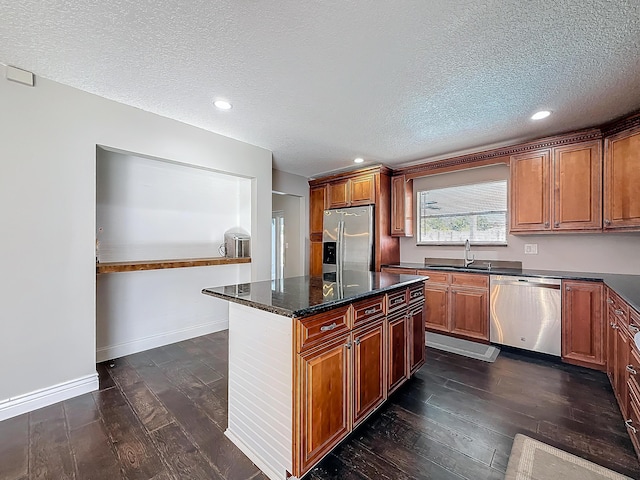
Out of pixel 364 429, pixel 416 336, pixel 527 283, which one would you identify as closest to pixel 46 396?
pixel 364 429

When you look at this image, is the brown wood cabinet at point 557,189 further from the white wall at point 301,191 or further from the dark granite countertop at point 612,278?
the white wall at point 301,191

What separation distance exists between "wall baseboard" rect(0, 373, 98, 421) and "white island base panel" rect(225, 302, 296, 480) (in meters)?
1.45

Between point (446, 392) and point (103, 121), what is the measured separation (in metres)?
3.82

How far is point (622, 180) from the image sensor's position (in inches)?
109

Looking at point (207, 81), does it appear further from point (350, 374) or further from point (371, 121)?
point (350, 374)

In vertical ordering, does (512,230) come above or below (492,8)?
below

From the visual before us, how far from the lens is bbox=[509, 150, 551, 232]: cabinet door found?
3.29 meters

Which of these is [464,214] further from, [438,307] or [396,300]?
[396,300]

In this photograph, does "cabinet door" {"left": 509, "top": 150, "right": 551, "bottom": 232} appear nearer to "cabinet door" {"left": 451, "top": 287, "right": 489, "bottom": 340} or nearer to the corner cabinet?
"cabinet door" {"left": 451, "top": 287, "right": 489, "bottom": 340}

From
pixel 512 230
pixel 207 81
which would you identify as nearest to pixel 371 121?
pixel 207 81

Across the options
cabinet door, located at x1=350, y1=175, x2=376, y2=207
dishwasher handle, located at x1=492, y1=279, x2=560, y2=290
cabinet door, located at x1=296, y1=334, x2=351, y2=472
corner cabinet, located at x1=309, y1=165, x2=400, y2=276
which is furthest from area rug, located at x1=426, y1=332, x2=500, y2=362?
cabinet door, located at x1=350, y1=175, x2=376, y2=207

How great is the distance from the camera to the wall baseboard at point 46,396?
207 centimetres

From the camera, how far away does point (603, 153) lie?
2.96 metres

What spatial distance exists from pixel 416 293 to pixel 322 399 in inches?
54.5
